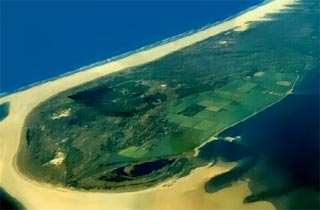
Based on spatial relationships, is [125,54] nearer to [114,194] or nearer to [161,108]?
[161,108]

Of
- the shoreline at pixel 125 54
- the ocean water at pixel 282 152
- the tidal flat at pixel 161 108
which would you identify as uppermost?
the shoreline at pixel 125 54

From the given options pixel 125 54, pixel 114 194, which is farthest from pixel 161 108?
pixel 114 194

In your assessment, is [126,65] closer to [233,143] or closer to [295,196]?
[233,143]

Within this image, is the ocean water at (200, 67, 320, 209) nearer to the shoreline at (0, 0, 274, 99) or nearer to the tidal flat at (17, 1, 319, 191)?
the tidal flat at (17, 1, 319, 191)

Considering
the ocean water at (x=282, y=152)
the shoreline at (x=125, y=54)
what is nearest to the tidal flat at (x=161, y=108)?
the ocean water at (x=282, y=152)

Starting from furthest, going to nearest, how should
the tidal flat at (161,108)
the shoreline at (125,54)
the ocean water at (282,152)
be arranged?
the shoreline at (125,54) < the tidal flat at (161,108) < the ocean water at (282,152)

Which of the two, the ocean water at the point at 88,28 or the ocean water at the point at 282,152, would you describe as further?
the ocean water at the point at 88,28

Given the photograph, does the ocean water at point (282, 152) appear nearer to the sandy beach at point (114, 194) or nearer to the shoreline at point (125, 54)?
the sandy beach at point (114, 194)

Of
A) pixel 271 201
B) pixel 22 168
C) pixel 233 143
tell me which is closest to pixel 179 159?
pixel 233 143
